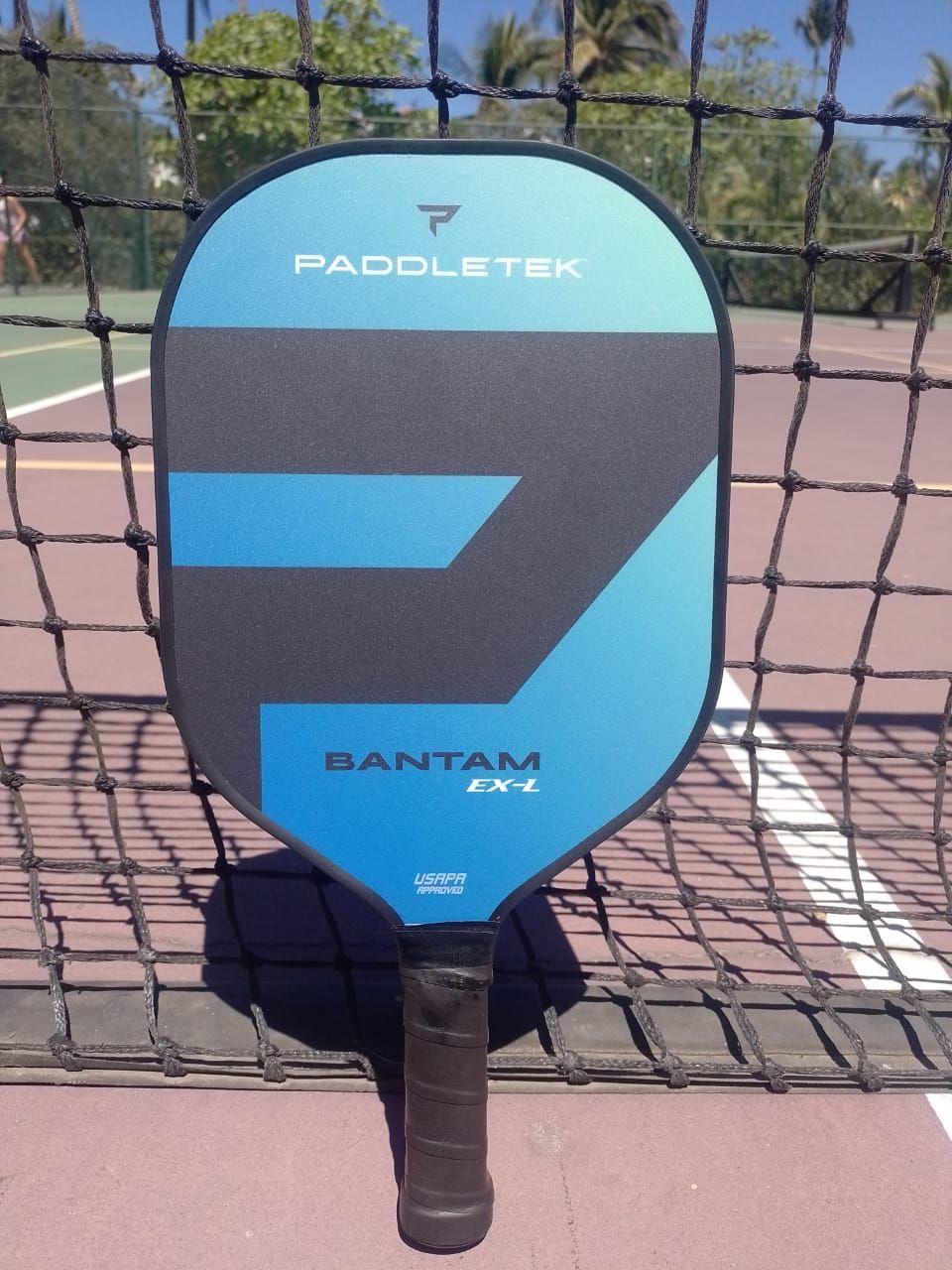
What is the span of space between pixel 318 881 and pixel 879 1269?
1.04 meters

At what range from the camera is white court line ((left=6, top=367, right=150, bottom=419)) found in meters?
6.45

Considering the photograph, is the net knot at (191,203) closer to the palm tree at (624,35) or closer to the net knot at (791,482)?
the net knot at (791,482)

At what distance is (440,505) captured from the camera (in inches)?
47.2

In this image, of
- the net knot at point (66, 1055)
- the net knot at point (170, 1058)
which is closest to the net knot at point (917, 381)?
the net knot at point (170, 1058)

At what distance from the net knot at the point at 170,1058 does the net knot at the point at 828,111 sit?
61.9 inches

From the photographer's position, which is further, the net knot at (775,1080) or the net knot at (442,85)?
the net knot at (775,1080)

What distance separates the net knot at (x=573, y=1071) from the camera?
1.56 metres

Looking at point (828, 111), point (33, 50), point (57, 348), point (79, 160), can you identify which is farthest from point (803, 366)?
point (79, 160)

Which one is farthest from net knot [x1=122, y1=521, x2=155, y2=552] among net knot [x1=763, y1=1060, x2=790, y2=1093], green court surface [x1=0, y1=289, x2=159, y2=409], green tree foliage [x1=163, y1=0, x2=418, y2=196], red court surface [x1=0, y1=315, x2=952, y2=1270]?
green tree foliage [x1=163, y1=0, x2=418, y2=196]

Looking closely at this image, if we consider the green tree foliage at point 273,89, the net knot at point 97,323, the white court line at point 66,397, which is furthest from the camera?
the green tree foliage at point 273,89

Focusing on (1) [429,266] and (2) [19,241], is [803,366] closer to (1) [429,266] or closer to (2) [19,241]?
(1) [429,266]

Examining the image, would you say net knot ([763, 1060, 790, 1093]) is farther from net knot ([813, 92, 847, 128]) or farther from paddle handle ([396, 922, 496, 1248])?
net knot ([813, 92, 847, 128])

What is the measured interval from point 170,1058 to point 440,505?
0.90m

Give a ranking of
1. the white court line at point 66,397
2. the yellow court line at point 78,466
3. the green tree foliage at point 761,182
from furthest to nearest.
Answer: the green tree foliage at point 761,182 → the white court line at point 66,397 → the yellow court line at point 78,466
